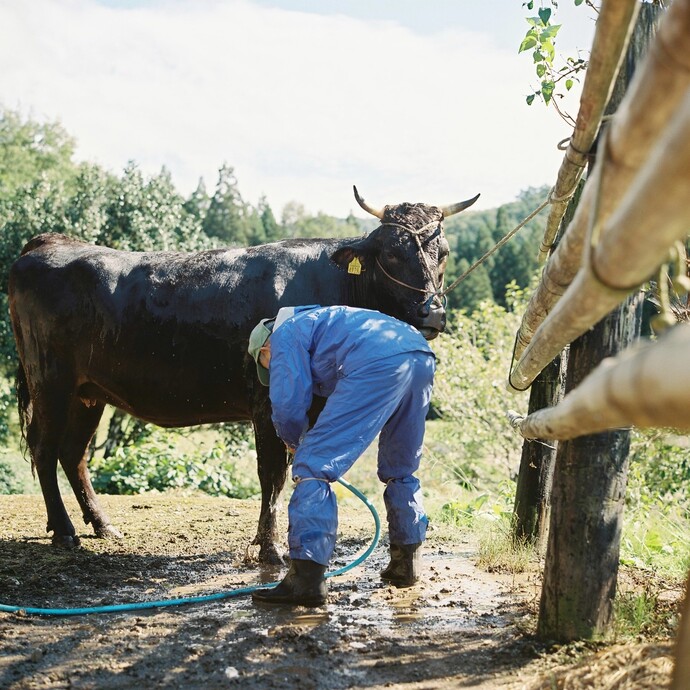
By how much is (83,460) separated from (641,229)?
5.86 meters

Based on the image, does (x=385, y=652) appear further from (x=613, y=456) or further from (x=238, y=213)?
(x=238, y=213)

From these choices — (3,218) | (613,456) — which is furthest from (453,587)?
(3,218)

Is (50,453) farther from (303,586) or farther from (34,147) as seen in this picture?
(34,147)

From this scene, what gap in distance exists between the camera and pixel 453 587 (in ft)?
15.7

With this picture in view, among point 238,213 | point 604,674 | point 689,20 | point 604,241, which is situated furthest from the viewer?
point 238,213

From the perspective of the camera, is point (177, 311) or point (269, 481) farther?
point (177, 311)

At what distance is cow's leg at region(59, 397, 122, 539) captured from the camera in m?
6.39

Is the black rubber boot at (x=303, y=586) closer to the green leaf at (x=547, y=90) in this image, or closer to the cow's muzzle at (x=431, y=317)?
the cow's muzzle at (x=431, y=317)

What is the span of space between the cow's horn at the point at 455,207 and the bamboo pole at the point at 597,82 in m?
2.50

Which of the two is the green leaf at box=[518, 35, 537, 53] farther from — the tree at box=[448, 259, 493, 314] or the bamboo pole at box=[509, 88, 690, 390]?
the tree at box=[448, 259, 493, 314]

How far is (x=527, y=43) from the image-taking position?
4914mm

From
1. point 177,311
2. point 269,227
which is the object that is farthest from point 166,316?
point 269,227

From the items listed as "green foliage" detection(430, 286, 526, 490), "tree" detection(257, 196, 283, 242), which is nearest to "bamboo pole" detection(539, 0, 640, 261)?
"green foliage" detection(430, 286, 526, 490)

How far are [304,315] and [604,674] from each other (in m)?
2.35
